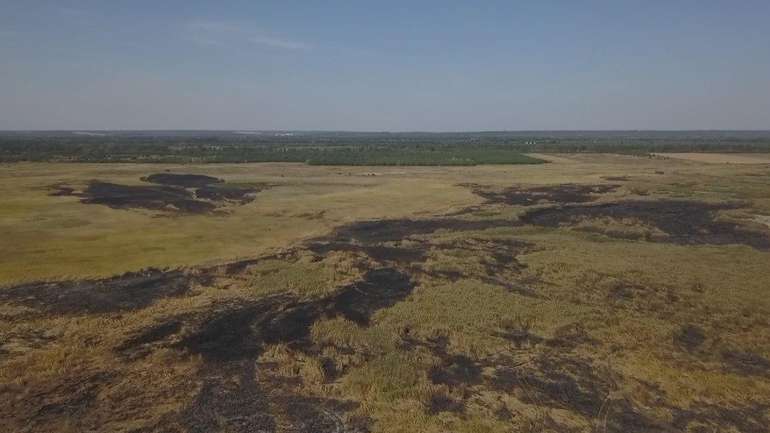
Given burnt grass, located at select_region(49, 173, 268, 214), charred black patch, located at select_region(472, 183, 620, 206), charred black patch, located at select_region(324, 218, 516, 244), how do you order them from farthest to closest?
charred black patch, located at select_region(472, 183, 620, 206) → burnt grass, located at select_region(49, 173, 268, 214) → charred black patch, located at select_region(324, 218, 516, 244)

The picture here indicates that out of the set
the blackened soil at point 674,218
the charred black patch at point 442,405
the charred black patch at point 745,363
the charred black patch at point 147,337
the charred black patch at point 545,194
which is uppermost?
the charred black patch at point 545,194

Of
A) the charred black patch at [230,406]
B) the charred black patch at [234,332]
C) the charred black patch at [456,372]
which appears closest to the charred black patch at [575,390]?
the charred black patch at [456,372]

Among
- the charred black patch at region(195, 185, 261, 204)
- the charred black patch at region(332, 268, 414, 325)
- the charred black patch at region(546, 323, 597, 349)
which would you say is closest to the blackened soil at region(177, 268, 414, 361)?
the charred black patch at region(332, 268, 414, 325)

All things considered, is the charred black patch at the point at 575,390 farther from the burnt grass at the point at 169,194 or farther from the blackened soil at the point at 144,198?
the blackened soil at the point at 144,198

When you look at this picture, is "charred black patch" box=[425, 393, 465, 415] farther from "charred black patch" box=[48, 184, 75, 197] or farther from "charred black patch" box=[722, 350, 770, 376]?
"charred black patch" box=[48, 184, 75, 197]

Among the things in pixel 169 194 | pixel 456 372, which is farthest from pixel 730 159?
pixel 456 372
